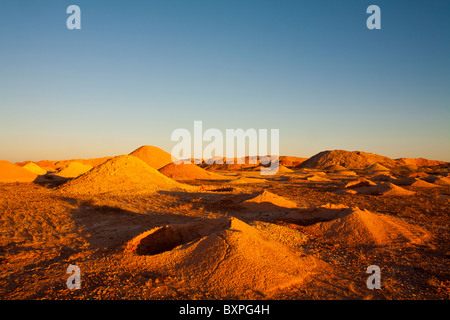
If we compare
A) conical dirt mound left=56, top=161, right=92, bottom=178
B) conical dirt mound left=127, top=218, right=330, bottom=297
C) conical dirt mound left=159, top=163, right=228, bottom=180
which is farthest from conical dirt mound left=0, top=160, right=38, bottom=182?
conical dirt mound left=127, top=218, right=330, bottom=297

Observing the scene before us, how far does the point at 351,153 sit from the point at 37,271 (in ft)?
238

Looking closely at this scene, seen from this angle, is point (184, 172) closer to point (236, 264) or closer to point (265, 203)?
point (265, 203)

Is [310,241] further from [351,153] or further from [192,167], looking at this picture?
[351,153]

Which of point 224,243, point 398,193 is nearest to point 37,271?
point 224,243

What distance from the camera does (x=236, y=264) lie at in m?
4.87

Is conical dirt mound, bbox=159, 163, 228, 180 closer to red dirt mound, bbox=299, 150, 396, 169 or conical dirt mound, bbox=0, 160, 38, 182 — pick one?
conical dirt mound, bbox=0, 160, 38, 182

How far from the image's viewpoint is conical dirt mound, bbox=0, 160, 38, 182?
974 inches

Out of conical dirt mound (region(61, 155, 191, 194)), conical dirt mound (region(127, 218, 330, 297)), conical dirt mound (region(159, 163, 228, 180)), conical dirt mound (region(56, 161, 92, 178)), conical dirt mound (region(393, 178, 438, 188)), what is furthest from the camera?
conical dirt mound (region(56, 161, 92, 178))

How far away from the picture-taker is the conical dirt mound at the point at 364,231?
738 cm

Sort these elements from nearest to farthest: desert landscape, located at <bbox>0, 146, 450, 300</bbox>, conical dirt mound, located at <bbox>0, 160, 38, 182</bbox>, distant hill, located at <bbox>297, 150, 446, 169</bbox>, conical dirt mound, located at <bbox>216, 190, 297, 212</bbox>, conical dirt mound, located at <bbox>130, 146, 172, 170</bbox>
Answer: desert landscape, located at <bbox>0, 146, 450, 300</bbox> < conical dirt mound, located at <bbox>216, 190, 297, 212</bbox> < conical dirt mound, located at <bbox>0, 160, 38, 182</bbox> < conical dirt mound, located at <bbox>130, 146, 172, 170</bbox> < distant hill, located at <bbox>297, 150, 446, 169</bbox>

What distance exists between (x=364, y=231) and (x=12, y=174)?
30.7 m

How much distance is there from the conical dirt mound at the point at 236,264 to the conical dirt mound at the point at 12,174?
2534cm

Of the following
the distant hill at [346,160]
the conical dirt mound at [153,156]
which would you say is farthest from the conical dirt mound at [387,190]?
the distant hill at [346,160]

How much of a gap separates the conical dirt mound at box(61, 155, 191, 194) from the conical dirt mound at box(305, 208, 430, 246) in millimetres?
11849
